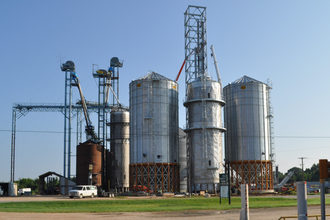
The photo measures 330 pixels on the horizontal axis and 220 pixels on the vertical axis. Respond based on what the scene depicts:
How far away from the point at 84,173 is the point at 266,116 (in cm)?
3649

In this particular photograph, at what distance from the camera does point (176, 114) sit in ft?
255

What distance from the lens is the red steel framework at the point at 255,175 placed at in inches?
2931

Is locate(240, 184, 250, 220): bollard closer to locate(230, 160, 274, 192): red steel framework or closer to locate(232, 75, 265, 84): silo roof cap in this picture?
locate(230, 160, 274, 192): red steel framework

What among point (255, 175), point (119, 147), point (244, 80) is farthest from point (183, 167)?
point (244, 80)

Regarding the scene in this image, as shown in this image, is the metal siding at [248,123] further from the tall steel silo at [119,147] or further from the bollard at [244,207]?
the bollard at [244,207]

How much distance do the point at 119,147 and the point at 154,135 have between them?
18706 mm

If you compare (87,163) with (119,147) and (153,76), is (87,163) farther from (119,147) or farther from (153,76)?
(153,76)

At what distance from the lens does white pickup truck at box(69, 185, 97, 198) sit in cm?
5962

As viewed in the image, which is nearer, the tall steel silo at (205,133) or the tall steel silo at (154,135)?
the tall steel silo at (205,133)

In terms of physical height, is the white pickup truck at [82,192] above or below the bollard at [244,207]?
below

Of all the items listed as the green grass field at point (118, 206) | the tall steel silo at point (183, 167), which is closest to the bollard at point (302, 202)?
the green grass field at point (118, 206)

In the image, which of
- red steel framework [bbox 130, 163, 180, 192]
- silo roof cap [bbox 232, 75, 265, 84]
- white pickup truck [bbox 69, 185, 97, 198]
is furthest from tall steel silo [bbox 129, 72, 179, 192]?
silo roof cap [bbox 232, 75, 265, 84]

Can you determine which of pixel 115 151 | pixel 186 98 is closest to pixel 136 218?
pixel 186 98

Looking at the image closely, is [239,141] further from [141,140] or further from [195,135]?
[141,140]
